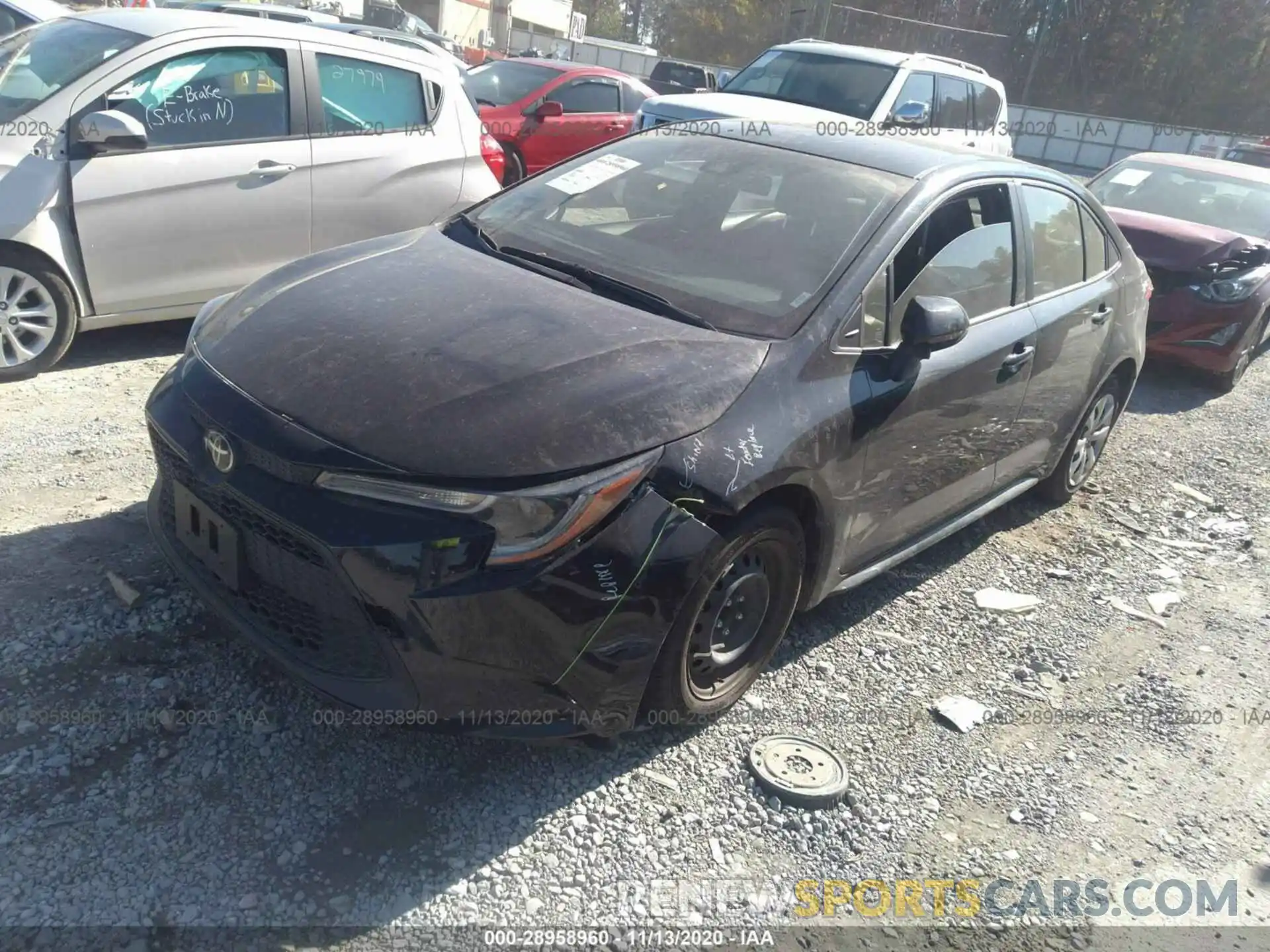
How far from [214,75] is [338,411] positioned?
3.69 m

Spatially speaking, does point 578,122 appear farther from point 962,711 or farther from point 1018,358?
point 962,711

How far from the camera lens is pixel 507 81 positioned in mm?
11781

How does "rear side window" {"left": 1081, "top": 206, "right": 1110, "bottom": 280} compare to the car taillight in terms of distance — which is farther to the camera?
the car taillight

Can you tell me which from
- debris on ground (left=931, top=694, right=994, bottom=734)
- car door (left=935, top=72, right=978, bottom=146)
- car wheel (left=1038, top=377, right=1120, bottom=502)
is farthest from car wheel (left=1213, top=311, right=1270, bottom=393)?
debris on ground (left=931, top=694, right=994, bottom=734)

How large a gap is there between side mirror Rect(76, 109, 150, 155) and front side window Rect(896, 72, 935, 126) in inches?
289

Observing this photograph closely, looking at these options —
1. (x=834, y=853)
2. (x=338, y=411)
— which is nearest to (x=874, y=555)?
(x=834, y=853)

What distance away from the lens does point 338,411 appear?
2.60 meters

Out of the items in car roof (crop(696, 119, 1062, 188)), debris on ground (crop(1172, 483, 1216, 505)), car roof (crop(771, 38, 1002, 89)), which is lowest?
debris on ground (crop(1172, 483, 1216, 505))

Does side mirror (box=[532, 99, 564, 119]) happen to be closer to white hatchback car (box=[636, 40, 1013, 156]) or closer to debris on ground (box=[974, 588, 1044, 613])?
white hatchback car (box=[636, 40, 1013, 156])

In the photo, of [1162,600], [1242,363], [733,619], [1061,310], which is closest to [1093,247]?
[1061,310]

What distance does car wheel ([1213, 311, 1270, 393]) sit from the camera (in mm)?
8062

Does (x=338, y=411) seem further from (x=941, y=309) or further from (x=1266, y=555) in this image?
(x=1266, y=555)

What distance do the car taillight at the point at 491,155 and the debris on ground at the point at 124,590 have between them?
4044 mm

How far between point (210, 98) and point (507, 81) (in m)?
7.01
